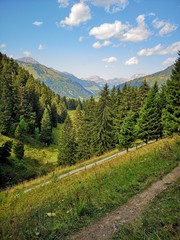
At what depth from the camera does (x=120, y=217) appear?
28.0ft

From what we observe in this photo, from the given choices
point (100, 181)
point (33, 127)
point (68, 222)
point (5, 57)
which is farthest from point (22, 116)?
point (68, 222)

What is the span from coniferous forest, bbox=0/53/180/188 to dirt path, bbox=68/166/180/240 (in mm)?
20852

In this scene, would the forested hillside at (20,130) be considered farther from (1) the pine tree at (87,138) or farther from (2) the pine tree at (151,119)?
(2) the pine tree at (151,119)

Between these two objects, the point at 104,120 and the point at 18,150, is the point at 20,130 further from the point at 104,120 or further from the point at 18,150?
the point at 104,120

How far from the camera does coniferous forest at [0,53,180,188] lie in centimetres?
3395

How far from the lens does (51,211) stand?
10016 millimetres

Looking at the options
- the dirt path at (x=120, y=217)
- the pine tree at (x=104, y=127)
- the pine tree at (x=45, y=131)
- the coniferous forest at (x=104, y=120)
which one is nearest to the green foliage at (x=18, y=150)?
the coniferous forest at (x=104, y=120)

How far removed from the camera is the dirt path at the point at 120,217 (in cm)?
750

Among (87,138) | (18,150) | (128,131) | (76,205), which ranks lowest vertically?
(18,150)

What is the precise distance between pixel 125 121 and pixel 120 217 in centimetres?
3048

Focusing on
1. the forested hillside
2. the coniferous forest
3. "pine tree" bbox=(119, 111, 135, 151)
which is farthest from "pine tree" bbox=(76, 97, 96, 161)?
"pine tree" bbox=(119, 111, 135, 151)

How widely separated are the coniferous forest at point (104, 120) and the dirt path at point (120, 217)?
20.9 metres

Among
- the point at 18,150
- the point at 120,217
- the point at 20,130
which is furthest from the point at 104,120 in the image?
the point at 120,217

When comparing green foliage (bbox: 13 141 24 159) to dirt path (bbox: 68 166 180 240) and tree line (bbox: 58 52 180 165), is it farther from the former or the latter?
dirt path (bbox: 68 166 180 240)
